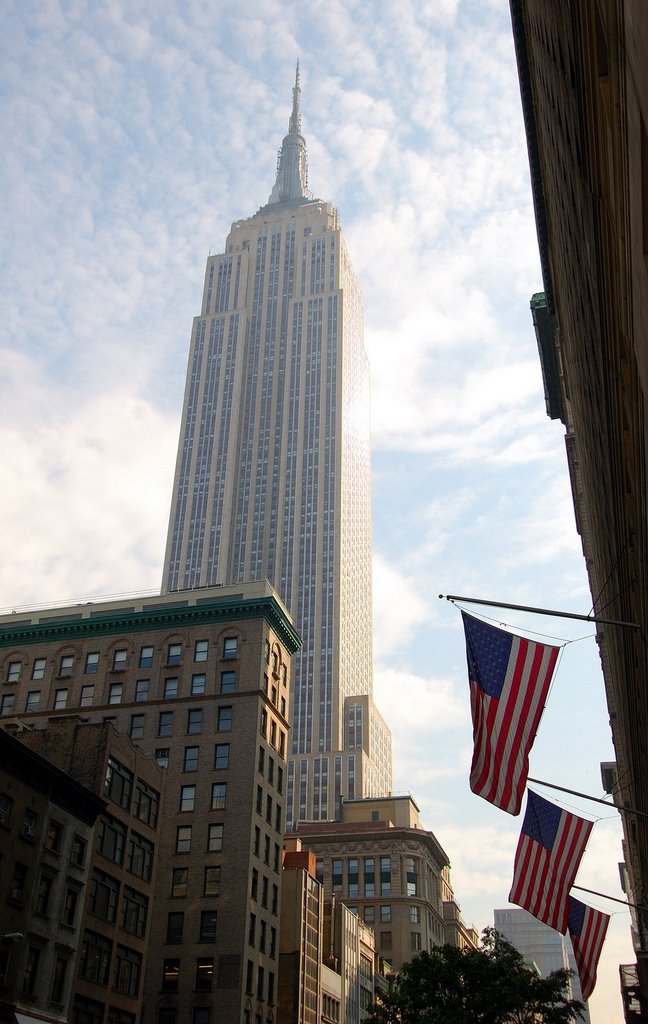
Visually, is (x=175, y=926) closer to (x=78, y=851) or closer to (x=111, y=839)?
(x=111, y=839)

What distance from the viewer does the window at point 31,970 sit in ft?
137

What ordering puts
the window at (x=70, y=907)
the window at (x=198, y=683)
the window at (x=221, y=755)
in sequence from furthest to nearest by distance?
the window at (x=198, y=683), the window at (x=221, y=755), the window at (x=70, y=907)

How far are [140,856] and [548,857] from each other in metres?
37.9

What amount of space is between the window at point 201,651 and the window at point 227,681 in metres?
2.29

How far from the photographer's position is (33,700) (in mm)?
78125

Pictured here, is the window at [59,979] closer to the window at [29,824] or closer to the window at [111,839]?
the window at [29,824]

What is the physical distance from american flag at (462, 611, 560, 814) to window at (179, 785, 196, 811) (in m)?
55.6

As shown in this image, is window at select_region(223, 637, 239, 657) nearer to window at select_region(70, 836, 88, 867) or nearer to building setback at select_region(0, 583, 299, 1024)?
building setback at select_region(0, 583, 299, 1024)

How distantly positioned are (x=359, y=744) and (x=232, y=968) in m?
113

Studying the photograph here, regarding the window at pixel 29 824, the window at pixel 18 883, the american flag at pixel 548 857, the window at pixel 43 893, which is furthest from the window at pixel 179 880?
the american flag at pixel 548 857

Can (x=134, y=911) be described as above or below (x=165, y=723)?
below

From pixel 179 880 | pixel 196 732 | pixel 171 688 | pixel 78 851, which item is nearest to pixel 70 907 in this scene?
pixel 78 851

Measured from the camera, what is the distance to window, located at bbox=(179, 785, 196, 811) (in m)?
70.9

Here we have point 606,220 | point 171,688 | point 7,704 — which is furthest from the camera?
point 7,704
